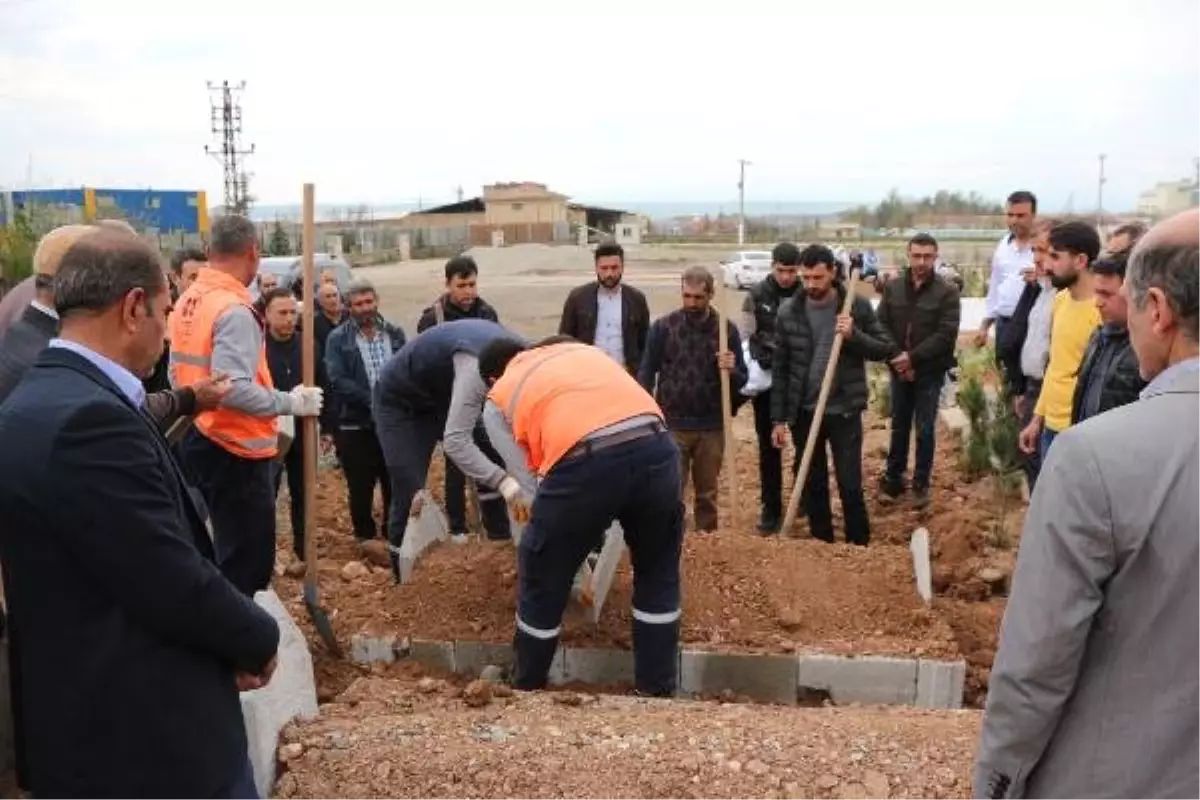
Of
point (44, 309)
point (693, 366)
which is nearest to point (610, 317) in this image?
point (693, 366)

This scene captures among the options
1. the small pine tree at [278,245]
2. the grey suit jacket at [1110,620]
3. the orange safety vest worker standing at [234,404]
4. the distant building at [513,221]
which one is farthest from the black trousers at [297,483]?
the distant building at [513,221]

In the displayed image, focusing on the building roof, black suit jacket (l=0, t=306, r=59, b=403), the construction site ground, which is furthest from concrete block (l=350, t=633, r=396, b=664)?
the building roof

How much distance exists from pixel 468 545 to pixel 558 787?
227 centimetres

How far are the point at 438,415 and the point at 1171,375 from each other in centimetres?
374

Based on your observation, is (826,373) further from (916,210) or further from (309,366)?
(916,210)

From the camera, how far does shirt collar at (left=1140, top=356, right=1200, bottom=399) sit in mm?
1624

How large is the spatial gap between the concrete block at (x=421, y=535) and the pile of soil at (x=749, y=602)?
8 cm

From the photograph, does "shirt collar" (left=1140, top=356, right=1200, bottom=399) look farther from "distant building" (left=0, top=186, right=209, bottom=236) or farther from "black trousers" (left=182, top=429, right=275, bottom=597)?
"distant building" (left=0, top=186, right=209, bottom=236)

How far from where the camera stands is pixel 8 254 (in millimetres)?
10453

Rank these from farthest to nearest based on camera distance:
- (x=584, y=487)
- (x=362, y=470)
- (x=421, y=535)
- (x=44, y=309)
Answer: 1. (x=362, y=470)
2. (x=421, y=535)
3. (x=584, y=487)
4. (x=44, y=309)

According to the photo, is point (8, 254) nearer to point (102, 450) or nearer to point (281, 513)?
point (281, 513)

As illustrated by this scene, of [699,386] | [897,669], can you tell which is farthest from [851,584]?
[699,386]

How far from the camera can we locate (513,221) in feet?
214

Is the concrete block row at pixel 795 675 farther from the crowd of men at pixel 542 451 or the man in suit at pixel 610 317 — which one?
the man in suit at pixel 610 317
